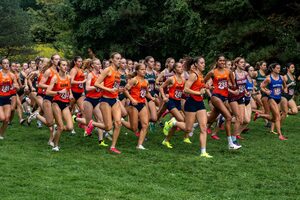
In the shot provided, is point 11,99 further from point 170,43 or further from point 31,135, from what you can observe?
point 170,43

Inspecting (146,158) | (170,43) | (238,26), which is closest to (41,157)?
(146,158)

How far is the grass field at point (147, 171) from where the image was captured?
28.9 ft

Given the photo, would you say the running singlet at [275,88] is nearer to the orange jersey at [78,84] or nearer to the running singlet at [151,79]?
the running singlet at [151,79]

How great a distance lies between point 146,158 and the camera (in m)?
11.8

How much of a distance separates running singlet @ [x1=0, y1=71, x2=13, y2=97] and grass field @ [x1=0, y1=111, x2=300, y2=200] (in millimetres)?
1191

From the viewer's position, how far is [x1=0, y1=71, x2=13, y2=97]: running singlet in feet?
45.5

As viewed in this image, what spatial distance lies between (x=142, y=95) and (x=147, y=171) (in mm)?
2717

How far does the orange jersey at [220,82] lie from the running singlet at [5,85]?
505cm

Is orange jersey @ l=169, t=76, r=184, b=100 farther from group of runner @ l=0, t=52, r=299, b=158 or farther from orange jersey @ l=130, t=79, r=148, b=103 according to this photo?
orange jersey @ l=130, t=79, r=148, b=103

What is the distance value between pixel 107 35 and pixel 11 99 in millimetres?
29022

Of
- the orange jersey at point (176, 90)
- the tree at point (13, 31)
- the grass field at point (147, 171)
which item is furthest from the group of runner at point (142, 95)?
the tree at point (13, 31)

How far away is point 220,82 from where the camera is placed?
12.9 metres

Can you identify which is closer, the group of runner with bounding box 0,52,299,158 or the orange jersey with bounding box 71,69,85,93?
the group of runner with bounding box 0,52,299,158

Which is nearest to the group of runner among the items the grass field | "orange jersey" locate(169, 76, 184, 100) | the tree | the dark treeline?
"orange jersey" locate(169, 76, 184, 100)
